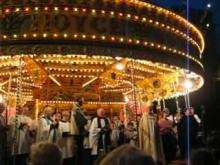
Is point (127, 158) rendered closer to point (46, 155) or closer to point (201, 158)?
point (46, 155)

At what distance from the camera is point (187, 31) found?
52.2 feet

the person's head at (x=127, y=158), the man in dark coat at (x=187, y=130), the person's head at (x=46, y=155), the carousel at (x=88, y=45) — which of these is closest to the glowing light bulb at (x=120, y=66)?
the carousel at (x=88, y=45)

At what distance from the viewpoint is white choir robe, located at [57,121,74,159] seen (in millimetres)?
13930

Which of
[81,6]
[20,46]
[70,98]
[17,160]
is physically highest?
[81,6]

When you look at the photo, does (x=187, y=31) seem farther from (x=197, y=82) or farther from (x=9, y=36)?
(x=9, y=36)

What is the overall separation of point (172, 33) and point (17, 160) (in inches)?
231

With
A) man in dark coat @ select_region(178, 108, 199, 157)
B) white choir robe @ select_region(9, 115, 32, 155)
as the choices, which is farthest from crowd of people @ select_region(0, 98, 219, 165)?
man in dark coat @ select_region(178, 108, 199, 157)

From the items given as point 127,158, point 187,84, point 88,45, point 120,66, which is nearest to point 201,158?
point 127,158

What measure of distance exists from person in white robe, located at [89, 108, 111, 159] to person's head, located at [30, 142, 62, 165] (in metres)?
9.00

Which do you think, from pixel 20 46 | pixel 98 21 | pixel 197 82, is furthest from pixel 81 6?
pixel 197 82

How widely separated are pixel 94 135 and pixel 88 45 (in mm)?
2692

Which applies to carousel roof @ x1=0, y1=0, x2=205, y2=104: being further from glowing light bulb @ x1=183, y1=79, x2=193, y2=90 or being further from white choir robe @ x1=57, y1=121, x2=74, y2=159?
white choir robe @ x1=57, y1=121, x2=74, y2=159

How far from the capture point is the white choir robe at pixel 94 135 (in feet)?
46.5

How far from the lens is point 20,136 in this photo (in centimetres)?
1352
